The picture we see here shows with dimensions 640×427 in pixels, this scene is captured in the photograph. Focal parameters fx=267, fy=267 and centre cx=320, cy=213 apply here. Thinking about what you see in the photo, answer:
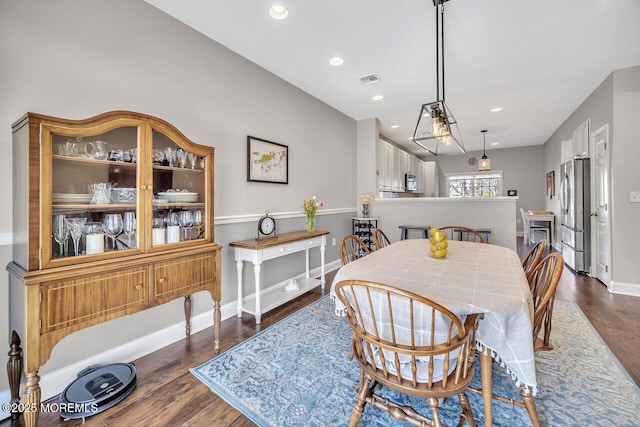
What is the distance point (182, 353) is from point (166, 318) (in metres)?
0.33

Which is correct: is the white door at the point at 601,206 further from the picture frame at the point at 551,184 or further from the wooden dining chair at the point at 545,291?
the picture frame at the point at 551,184

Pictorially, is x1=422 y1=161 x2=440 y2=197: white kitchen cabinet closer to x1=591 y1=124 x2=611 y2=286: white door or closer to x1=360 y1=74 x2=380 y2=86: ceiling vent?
x1=591 y1=124 x2=611 y2=286: white door

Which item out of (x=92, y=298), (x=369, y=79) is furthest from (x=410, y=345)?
(x=369, y=79)

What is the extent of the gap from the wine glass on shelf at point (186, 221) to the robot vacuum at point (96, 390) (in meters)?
0.95

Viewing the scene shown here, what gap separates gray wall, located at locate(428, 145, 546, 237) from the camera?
312 inches

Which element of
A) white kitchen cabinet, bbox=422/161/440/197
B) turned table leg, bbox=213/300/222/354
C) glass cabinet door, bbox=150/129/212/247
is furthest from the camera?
white kitchen cabinet, bbox=422/161/440/197

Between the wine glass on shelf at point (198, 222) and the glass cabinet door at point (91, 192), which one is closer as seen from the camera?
the glass cabinet door at point (91, 192)

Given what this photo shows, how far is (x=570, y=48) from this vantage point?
9.20 feet

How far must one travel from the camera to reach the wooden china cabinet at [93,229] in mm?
1300

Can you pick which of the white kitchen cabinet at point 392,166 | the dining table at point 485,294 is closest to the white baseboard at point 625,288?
the dining table at point 485,294

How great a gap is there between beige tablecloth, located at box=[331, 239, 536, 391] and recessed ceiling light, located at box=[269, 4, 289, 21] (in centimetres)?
212

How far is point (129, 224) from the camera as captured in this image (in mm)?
1717

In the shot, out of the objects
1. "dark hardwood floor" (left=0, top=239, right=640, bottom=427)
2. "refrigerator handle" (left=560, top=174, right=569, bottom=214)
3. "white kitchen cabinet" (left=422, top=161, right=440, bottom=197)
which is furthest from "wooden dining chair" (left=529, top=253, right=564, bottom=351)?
"white kitchen cabinet" (left=422, top=161, right=440, bottom=197)

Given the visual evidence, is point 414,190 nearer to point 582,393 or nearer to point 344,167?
point 344,167
